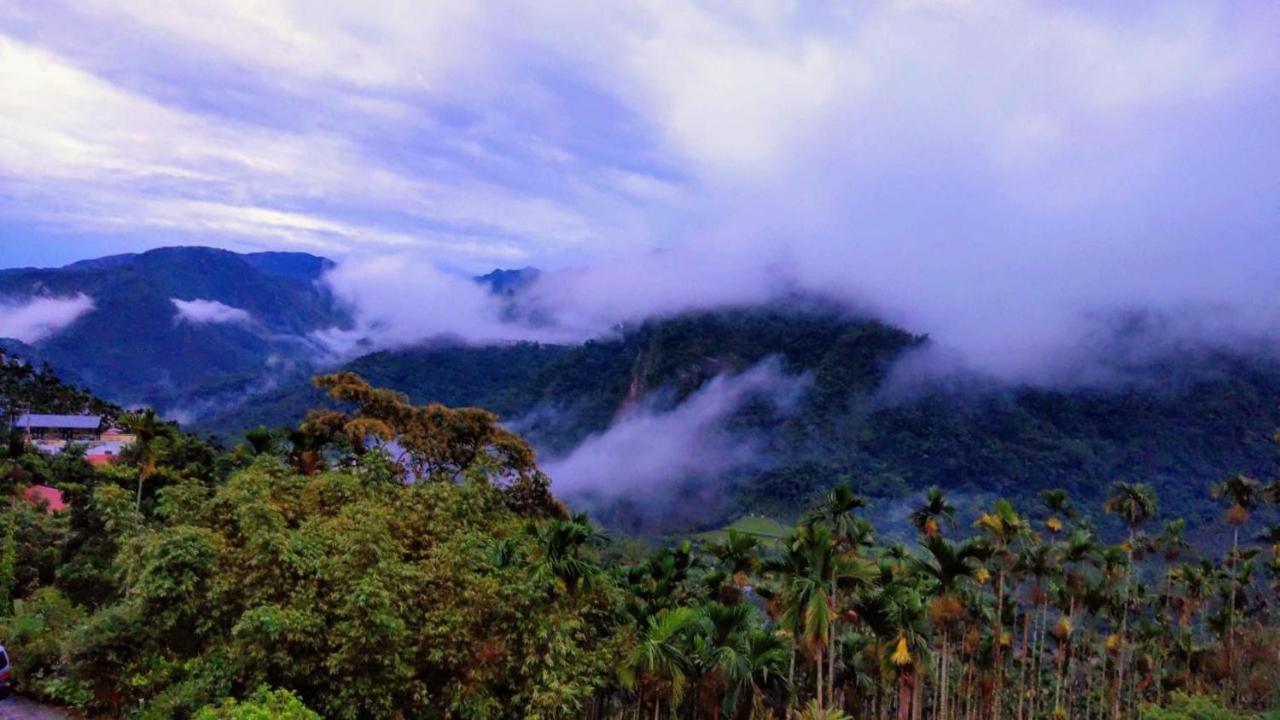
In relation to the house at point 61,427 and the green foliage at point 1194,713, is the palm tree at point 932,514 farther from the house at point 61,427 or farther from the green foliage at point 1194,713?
the house at point 61,427

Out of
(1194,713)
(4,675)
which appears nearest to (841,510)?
(1194,713)

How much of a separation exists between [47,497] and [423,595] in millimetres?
48134

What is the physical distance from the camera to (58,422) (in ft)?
383

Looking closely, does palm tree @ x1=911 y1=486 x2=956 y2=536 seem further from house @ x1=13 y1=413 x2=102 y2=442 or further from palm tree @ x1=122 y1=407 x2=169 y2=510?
house @ x1=13 y1=413 x2=102 y2=442

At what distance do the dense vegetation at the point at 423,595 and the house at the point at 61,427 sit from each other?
8880cm

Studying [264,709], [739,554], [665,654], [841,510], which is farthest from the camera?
[739,554]

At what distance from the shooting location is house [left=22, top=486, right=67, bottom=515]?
50.1 metres

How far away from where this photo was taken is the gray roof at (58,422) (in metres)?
112

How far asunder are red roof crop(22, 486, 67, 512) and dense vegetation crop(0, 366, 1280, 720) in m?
11.3

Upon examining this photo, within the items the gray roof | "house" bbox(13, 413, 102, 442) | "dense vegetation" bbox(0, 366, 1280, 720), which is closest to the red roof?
"dense vegetation" bbox(0, 366, 1280, 720)

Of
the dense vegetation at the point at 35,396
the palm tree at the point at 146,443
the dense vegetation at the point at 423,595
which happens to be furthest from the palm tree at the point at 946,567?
the dense vegetation at the point at 35,396

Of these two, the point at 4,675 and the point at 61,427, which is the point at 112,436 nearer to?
the point at 61,427

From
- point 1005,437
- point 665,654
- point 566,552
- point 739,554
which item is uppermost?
point 566,552

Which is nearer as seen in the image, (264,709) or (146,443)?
(264,709)
